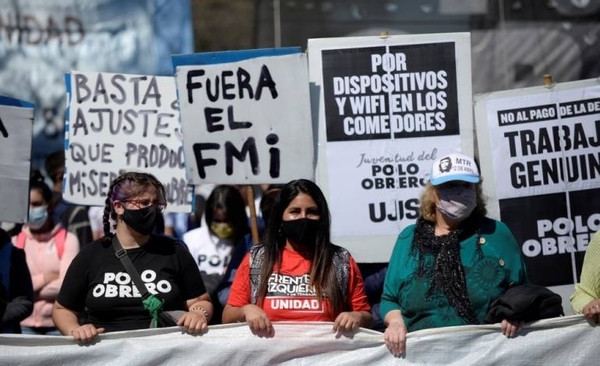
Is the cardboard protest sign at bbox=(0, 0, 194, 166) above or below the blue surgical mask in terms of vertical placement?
above

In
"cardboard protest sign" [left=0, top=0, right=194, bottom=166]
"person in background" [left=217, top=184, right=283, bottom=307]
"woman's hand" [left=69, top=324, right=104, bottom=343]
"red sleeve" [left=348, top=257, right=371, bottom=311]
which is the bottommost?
"woman's hand" [left=69, top=324, right=104, bottom=343]

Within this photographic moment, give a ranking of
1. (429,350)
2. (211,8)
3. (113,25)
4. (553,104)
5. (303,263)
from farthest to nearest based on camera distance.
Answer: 1. (211,8)
2. (113,25)
3. (553,104)
4. (303,263)
5. (429,350)

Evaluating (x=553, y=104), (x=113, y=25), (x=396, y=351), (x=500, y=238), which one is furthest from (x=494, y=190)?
(x=113, y=25)

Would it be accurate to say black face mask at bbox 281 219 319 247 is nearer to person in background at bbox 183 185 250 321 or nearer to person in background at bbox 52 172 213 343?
person in background at bbox 52 172 213 343

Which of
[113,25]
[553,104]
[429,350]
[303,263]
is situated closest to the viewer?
[429,350]

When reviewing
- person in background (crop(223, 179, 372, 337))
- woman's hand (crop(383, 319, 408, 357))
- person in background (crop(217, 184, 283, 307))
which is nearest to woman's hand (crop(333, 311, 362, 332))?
person in background (crop(223, 179, 372, 337))

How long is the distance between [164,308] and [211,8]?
13844mm

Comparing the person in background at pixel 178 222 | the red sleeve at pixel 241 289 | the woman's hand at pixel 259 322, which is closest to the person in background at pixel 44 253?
the person in background at pixel 178 222

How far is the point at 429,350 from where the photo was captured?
202 inches

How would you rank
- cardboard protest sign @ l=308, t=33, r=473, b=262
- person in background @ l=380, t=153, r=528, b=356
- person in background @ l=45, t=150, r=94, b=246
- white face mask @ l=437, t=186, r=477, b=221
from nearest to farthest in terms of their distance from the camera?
person in background @ l=380, t=153, r=528, b=356, white face mask @ l=437, t=186, r=477, b=221, cardboard protest sign @ l=308, t=33, r=473, b=262, person in background @ l=45, t=150, r=94, b=246

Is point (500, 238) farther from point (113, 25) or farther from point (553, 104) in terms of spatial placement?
point (113, 25)

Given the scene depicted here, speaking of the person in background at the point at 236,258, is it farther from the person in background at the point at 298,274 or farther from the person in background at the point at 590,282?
the person in background at the point at 590,282

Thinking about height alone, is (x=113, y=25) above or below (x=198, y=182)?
above

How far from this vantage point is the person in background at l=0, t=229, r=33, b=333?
6.25 m
